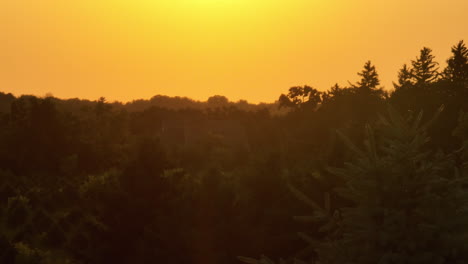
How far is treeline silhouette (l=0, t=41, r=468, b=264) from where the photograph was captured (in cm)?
772

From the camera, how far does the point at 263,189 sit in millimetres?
28328

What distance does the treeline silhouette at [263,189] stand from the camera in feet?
25.3

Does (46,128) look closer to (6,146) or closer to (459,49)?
(6,146)

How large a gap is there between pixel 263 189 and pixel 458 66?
3658cm

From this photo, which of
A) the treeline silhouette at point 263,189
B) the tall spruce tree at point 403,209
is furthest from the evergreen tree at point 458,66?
the tall spruce tree at point 403,209

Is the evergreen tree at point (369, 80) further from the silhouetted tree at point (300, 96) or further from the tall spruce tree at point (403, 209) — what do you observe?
the tall spruce tree at point (403, 209)

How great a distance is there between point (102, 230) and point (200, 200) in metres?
3.72

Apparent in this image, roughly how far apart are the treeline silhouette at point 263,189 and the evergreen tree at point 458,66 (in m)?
0.11

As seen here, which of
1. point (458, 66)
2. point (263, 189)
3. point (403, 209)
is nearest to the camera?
point (403, 209)

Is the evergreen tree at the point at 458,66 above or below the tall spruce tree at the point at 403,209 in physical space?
above

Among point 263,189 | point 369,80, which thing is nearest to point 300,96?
point 369,80

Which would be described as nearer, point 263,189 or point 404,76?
point 263,189

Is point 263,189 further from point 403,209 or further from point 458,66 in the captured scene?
point 458,66

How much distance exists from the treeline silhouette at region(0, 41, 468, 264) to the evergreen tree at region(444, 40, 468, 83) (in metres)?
0.11
